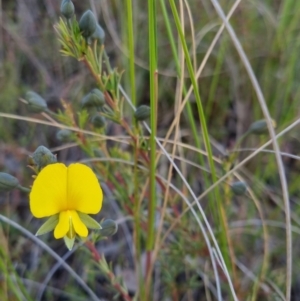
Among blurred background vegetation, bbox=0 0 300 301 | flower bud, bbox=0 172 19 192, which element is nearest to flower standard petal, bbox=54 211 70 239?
flower bud, bbox=0 172 19 192

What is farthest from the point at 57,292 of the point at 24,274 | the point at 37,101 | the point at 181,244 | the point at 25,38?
the point at 25,38

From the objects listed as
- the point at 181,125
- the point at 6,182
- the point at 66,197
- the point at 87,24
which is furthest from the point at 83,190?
the point at 181,125

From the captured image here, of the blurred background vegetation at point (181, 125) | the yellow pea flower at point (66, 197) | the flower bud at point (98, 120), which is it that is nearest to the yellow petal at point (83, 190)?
the yellow pea flower at point (66, 197)

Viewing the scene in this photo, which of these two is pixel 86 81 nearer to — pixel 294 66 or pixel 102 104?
pixel 294 66

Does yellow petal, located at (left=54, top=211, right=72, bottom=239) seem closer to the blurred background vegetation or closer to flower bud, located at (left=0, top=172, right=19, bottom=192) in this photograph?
flower bud, located at (left=0, top=172, right=19, bottom=192)

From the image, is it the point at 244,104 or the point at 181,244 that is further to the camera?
the point at 244,104
